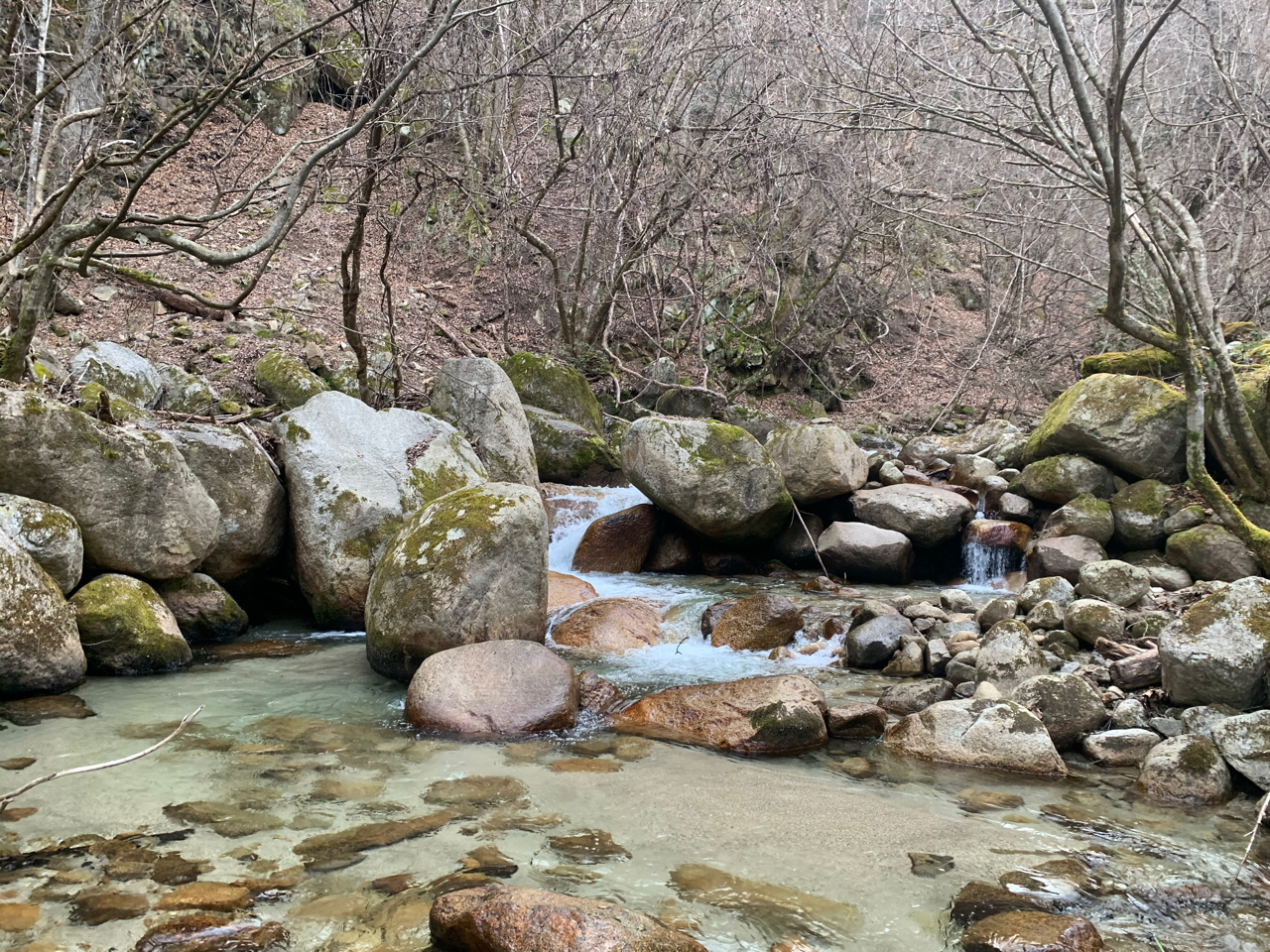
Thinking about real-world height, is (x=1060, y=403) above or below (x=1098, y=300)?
below

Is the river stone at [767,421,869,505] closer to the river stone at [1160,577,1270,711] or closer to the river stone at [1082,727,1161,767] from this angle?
the river stone at [1160,577,1270,711]

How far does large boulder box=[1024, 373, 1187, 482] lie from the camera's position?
8594 millimetres

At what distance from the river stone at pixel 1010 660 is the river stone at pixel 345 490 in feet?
13.1

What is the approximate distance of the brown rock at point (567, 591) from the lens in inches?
286

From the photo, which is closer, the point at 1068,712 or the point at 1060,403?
the point at 1068,712

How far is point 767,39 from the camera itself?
445 inches

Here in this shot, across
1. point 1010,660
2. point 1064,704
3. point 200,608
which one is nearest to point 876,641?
point 1010,660

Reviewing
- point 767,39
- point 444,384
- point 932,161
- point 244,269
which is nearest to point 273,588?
point 444,384

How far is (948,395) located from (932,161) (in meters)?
4.88

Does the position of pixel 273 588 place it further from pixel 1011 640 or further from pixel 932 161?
pixel 932 161

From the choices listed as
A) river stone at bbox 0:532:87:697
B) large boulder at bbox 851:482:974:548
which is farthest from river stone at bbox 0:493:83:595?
large boulder at bbox 851:482:974:548

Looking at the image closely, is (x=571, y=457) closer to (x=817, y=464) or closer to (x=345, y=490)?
(x=817, y=464)

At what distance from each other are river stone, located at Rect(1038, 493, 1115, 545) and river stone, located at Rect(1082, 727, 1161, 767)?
439cm

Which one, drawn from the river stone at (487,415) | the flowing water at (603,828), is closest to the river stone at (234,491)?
the flowing water at (603,828)
